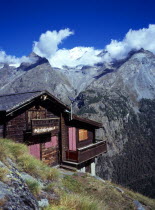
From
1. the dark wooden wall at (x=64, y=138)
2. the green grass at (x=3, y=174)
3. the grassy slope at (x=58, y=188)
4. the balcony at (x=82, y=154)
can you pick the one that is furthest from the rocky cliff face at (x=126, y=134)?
the green grass at (x=3, y=174)

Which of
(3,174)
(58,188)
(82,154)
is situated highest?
(3,174)

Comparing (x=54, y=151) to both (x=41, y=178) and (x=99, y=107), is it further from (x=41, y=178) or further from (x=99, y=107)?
(x=99, y=107)

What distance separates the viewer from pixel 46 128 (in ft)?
57.6

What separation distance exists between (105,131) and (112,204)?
138383 millimetres

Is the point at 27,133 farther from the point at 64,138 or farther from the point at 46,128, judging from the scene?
the point at 64,138

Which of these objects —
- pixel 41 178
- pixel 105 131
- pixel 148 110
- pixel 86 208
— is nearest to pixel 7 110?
pixel 41 178

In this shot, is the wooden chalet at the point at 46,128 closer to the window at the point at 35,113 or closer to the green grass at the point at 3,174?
the window at the point at 35,113

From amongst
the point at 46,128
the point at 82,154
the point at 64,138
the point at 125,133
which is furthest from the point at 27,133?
the point at 125,133

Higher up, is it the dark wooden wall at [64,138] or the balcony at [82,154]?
the dark wooden wall at [64,138]

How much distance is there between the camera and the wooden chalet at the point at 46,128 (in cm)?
1534

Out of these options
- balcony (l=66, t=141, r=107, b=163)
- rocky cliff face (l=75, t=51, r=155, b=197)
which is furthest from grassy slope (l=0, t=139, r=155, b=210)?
rocky cliff face (l=75, t=51, r=155, b=197)

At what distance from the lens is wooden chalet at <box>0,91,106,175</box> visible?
1534cm

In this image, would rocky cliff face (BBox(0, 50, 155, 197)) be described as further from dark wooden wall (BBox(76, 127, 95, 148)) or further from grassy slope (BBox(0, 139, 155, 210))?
grassy slope (BBox(0, 139, 155, 210))

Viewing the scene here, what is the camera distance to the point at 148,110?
178000mm
